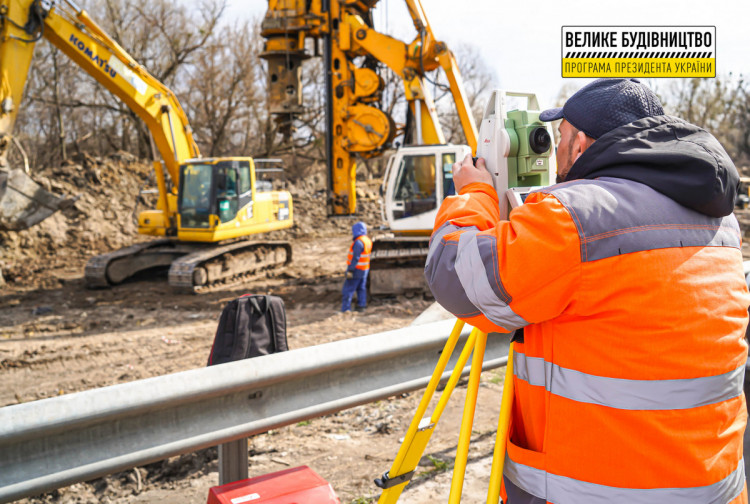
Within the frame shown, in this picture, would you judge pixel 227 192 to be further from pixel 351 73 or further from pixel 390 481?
pixel 390 481

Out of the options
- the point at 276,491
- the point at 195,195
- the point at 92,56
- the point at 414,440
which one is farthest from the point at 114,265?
the point at 414,440

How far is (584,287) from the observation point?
1540 mm

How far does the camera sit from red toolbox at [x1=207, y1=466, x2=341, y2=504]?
2.30m

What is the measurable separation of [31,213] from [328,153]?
618 centimetres

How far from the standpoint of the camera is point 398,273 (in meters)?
11.4

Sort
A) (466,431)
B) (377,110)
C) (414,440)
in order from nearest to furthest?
(466,431)
(414,440)
(377,110)

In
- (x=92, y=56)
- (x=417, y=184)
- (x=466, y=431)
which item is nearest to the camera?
(x=466, y=431)

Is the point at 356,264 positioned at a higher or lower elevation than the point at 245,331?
lower

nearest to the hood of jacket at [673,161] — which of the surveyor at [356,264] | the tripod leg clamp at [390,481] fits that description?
the tripod leg clamp at [390,481]

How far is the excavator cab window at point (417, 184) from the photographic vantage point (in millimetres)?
11648

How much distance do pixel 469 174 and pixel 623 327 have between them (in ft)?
2.35

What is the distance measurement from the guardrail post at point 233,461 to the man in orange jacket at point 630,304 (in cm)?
140

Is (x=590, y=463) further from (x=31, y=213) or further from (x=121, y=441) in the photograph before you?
(x=31, y=213)

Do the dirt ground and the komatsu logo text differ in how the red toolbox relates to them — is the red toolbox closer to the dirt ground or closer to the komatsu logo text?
the dirt ground
